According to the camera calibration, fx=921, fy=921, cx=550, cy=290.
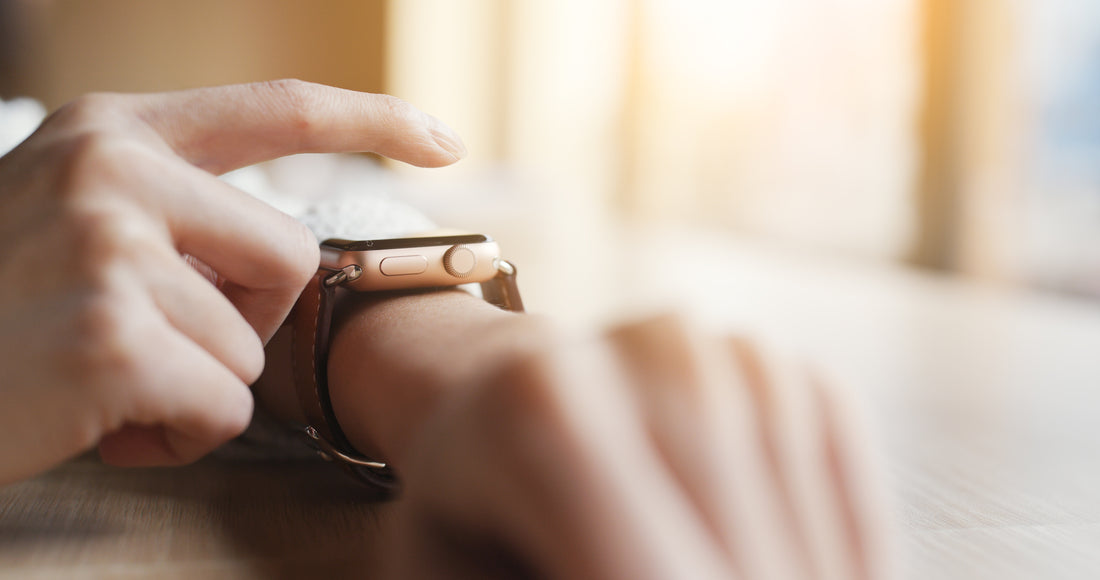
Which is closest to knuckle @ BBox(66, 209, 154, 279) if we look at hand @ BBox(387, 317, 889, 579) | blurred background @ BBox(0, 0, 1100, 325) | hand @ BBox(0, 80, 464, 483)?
hand @ BBox(0, 80, 464, 483)

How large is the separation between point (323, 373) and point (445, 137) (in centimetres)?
11

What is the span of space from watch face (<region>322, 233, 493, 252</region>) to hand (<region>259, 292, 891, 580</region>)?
160mm

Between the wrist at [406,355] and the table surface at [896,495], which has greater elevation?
the wrist at [406,355]

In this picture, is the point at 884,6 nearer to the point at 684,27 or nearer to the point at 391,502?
the point at 684,27

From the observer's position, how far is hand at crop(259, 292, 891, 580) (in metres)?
0.18

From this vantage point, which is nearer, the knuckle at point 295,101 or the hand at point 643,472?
the hand at point 643,472

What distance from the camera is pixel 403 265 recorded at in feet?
1.25

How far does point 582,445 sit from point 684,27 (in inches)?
153

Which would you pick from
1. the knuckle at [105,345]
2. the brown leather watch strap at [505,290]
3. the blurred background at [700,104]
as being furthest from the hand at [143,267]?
the blurred background at [700,104]

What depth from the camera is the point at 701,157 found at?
3.86 m

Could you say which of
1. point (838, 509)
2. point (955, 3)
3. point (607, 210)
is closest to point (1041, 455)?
point (838, 509)

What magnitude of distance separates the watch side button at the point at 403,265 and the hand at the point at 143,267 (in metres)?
0.07

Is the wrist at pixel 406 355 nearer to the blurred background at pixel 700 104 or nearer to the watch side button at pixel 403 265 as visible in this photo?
the watch side button at pixel 403 265

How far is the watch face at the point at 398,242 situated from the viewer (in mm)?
374
